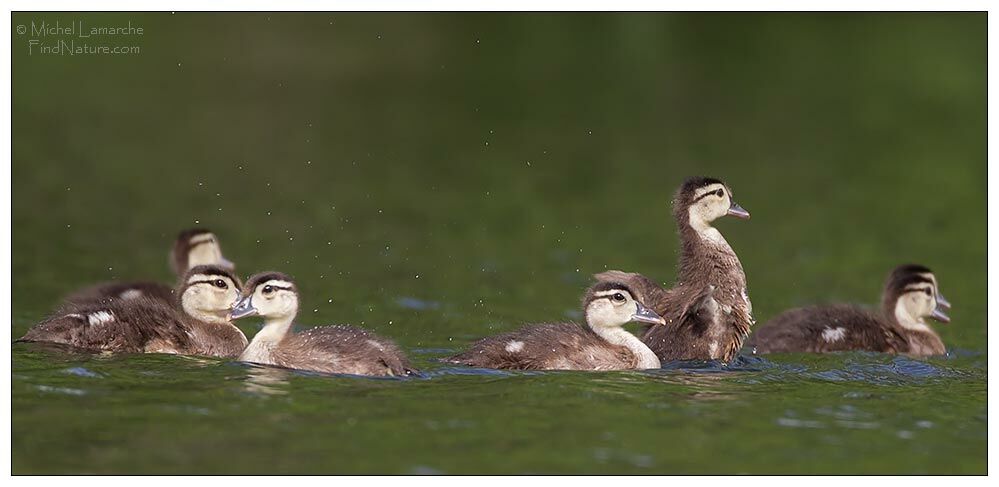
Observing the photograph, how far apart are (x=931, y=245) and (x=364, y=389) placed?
33.1 feet

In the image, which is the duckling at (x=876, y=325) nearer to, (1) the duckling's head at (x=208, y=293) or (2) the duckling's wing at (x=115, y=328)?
(1) the duckling's head at (x=208, y=293)

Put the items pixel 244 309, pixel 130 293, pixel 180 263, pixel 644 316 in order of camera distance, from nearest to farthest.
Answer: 1. pixel 244 309
2. pixel 644 316
3. pixel 130 293
4. pixel 180 263

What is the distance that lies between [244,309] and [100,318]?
103cm

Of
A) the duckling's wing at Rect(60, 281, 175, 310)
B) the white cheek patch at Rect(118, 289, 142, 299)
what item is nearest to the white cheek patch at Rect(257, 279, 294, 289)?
the duckling's wing at Rect(60, 281, 175, 310)

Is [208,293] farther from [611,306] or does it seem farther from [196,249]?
[611,306]

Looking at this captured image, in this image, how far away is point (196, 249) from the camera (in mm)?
15195

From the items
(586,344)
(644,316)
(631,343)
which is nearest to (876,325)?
(644,316)

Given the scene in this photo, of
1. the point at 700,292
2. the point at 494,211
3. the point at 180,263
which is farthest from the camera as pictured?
the point at 494,211

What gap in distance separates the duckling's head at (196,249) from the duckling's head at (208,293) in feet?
7.79

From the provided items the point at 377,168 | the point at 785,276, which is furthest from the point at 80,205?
the point at 785,276

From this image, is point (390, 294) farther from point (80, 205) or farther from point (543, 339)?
point (80, 205)

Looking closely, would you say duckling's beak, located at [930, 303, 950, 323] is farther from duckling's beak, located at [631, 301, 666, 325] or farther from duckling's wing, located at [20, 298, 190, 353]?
duckling's wing, located at [20, 298, 190, 353]

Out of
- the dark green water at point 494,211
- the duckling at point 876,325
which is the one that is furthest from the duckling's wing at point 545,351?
the duckling at point 876,325

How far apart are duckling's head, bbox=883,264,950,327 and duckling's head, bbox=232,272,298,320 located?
5766 millimetres
